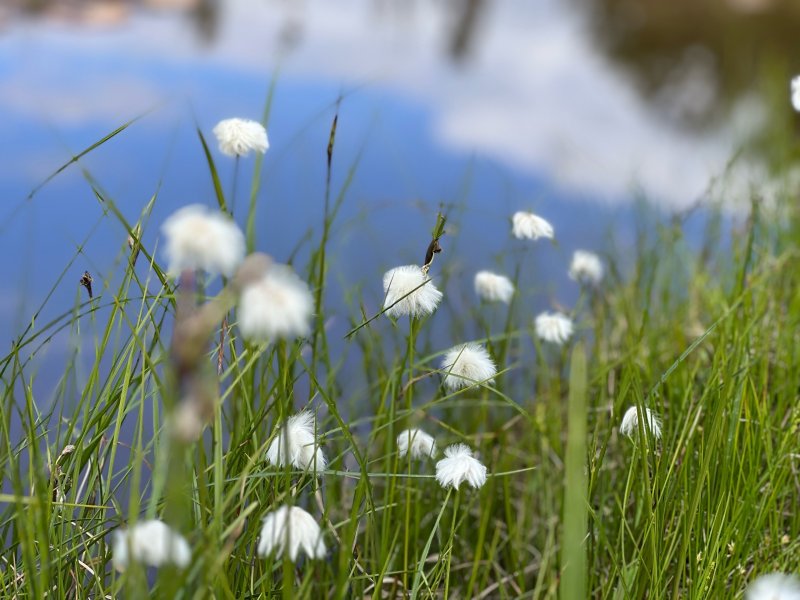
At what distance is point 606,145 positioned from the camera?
17.5 feet

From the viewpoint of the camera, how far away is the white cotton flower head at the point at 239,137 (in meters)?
1.17

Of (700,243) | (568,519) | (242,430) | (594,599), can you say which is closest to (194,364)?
(568,519)

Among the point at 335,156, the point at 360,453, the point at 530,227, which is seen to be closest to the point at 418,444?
the point at 360,453

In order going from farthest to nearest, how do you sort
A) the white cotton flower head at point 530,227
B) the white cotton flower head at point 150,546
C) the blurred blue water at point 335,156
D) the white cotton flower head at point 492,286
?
the blurred blue water at point 335,156 → the white cotton flower head at point 492,286 → the white cotton flower head at point 530,227 → the white cotton flower head at point 150,546

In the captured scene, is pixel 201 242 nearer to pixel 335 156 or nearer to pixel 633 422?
pixel 633 422

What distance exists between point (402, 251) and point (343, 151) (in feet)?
3.87

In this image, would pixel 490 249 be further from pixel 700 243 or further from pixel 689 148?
pixel 689 148

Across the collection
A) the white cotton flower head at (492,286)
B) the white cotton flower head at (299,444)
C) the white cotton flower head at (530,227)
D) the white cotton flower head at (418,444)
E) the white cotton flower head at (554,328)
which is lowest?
the white cotton flower head at (299,444)

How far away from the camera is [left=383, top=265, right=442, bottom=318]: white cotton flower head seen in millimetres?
1155

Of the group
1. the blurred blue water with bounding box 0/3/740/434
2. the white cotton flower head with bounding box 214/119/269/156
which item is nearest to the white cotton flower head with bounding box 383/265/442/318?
the white cotton flower head with bounding box 214/119/269/156

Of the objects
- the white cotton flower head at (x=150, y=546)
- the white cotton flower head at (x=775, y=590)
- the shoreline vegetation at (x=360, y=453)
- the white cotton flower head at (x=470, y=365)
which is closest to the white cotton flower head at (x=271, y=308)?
the shoreline vegetation at (x=360, y=453)

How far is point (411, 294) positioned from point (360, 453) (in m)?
0.46

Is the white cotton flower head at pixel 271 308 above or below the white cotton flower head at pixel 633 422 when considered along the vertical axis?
below

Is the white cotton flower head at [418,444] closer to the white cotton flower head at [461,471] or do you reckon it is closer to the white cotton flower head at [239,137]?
the white cotton flower head at [461,471]
